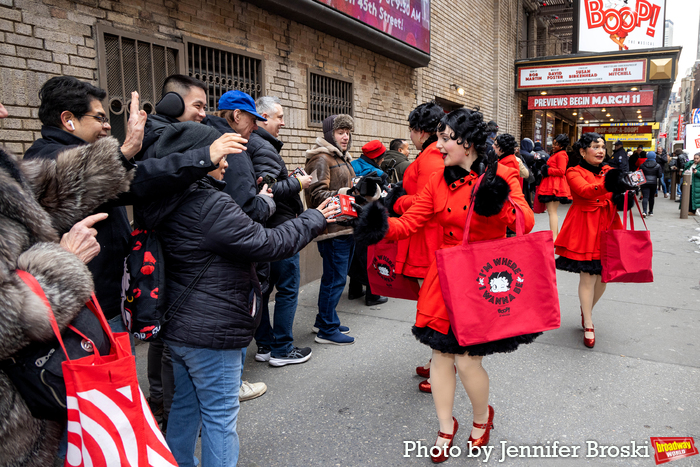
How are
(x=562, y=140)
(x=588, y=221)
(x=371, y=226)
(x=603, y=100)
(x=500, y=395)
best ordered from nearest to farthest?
(x=371, y=226) → (x=500, y=395) → (x=588, y=221) → (x=562, y=140) → (x=603, y=100)

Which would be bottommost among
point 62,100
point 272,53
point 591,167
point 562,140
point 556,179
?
point 556,179

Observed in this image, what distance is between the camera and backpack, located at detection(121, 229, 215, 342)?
204cm

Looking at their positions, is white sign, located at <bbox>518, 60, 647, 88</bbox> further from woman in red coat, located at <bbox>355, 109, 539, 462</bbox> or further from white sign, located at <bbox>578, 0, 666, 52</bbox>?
woman in red coat, located at <bbox>355, 109, 539, 462</bbox>

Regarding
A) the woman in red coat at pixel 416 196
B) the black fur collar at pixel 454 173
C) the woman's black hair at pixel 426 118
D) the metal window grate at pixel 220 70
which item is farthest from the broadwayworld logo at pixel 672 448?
the metal window grate at pixel 220 70

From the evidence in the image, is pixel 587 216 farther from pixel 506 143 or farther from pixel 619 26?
pixel 619 26

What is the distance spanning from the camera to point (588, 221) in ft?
14.4

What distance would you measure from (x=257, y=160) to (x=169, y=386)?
156cm

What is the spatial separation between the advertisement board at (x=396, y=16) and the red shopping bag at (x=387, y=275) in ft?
15.2

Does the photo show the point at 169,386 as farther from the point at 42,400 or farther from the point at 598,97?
the point at 598,97

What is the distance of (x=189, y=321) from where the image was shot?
206cm

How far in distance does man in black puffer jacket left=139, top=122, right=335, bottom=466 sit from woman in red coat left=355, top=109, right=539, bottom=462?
75 cm

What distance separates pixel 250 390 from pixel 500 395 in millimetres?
1791

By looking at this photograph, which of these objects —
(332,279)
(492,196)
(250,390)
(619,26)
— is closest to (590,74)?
(619,26)

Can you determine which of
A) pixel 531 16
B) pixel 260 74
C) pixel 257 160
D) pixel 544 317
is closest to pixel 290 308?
pixel 257 160
